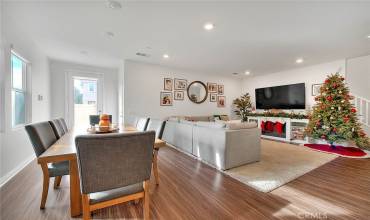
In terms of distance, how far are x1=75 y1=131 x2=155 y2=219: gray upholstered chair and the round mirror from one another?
484 centimetres

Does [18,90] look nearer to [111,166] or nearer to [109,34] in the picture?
[109,34]

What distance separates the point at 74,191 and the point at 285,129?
570cm

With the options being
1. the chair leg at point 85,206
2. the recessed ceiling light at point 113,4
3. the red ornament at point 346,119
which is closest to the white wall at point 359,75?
the red ornament at point 346,119

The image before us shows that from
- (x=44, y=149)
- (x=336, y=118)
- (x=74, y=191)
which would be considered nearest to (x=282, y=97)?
(x=336, y=118)

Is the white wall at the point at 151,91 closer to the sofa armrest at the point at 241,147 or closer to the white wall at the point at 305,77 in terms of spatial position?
the white wall at the point at 305,77

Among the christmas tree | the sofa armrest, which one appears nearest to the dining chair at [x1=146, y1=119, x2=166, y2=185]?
the sofa armrest

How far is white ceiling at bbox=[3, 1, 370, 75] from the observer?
7.35 ft

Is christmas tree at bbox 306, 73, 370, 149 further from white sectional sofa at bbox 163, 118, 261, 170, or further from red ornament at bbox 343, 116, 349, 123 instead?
white sectional sofa at bbox 163, 118, 261, 170

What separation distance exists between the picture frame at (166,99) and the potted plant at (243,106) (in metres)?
3.03

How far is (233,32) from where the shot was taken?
2938 mm

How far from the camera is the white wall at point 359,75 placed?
4309 millimetres

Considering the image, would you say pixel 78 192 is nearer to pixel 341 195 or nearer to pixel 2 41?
pixel 2 41

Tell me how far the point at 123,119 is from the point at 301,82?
5905 mm

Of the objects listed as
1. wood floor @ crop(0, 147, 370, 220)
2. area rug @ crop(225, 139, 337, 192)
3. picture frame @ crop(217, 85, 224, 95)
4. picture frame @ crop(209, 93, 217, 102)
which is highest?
picture frame @ crop(217, 85, 224, 95)
